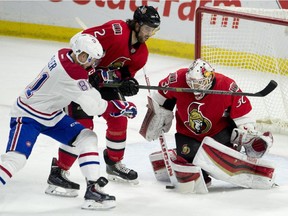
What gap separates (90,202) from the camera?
3.76m

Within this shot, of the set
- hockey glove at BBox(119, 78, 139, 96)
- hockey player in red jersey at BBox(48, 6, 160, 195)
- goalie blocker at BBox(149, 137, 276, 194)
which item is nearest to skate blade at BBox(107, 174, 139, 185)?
hockey player in red jersey at BBox(48, 6, 160, 195)

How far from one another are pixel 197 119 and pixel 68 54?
0.78 meters

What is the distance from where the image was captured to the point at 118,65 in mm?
4348

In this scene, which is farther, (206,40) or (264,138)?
(206,40)

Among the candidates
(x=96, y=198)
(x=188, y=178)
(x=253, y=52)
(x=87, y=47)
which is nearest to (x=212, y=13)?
(x=253, y=52)

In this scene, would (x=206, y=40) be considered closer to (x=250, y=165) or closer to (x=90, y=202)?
(x=250, y=165)

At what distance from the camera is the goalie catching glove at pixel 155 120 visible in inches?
170

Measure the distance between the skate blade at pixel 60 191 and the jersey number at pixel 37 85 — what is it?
473 millimetres

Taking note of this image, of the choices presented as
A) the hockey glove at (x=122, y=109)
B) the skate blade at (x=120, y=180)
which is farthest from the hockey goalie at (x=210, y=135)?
the hockey glove at (x=122, y=109)

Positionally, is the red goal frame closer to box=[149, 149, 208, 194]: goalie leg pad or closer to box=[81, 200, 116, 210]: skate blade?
box=[149, 149, 208, 194]: goalie leg pad

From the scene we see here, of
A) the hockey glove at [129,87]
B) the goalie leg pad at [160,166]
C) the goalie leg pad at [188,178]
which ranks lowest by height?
the goalie leg pad at [160,166]

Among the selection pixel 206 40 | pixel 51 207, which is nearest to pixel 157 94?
pixel 51 207

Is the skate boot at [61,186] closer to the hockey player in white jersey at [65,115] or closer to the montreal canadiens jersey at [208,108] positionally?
the hockey player in white jersey at [65,115]

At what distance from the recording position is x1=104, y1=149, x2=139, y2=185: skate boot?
169 inches
